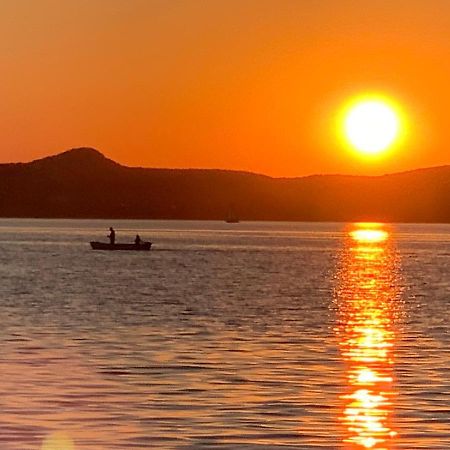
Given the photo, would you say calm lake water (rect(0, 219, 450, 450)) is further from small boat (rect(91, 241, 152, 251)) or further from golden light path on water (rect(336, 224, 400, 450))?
small boat (rect(91, 241, 152, 251))

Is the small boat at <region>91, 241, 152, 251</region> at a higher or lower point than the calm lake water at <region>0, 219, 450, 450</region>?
higher

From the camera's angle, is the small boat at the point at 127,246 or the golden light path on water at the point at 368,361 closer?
the golden light path on water at the point at 368,361

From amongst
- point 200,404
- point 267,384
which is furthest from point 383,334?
point 200,404

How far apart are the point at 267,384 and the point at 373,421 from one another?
18.9 feet

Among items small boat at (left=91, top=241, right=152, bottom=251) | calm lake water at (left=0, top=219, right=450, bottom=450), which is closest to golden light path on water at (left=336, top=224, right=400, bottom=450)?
calm lake water at (left=0, top=219, right=450, bottom=450)

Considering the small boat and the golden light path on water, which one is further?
the small boat

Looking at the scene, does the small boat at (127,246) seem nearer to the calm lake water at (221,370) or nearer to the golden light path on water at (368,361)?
the golden light path on water at (368,361)

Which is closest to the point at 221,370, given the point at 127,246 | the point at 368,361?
the point at 368,361

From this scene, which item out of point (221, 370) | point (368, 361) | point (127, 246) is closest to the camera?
point (221, 370)

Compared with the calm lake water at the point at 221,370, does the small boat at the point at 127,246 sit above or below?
above

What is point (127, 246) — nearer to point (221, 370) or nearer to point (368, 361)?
point (368, 361)

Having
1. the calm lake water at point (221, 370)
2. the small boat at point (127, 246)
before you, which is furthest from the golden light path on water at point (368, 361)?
the small boat at point (127, 246)

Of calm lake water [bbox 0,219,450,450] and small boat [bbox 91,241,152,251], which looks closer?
calm lake water [bbox 0,219,450,450]

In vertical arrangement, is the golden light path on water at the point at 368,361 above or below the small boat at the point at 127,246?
below
